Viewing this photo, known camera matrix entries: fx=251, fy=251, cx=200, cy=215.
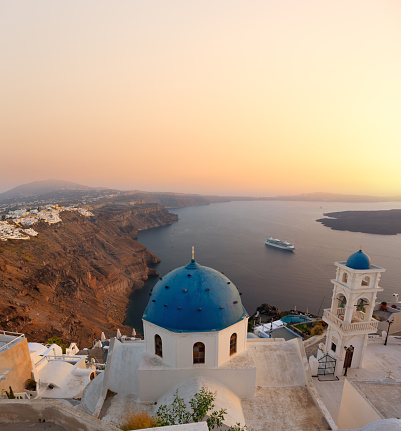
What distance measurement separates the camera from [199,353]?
12250 millimetres

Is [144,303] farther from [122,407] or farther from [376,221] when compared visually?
[376,221]

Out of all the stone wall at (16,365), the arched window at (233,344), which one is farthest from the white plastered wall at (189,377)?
the stone wall at (16,365)

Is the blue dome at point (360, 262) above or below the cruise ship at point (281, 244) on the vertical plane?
above

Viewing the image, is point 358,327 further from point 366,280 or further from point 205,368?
point 205,368

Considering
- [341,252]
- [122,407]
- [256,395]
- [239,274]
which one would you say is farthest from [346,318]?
[341,252]

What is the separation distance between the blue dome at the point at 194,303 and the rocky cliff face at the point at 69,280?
29.1 metres

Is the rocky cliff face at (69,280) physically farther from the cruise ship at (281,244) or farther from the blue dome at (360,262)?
the cruise ship at (281,244)

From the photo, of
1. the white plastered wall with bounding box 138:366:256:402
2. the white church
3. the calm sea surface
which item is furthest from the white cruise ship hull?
the white plastered wall with bounding box 138:366:256:402

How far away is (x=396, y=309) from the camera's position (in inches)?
976

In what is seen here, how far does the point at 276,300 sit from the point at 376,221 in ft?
421

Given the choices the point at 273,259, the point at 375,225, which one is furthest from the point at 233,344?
the point at 375,225

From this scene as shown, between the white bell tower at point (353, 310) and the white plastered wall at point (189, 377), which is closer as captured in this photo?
the white plastered wall at point (189, 377)

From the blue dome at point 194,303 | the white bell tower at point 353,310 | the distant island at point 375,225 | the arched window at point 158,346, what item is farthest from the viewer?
the distant island at point 375,225

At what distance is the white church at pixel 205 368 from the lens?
11.5 m
